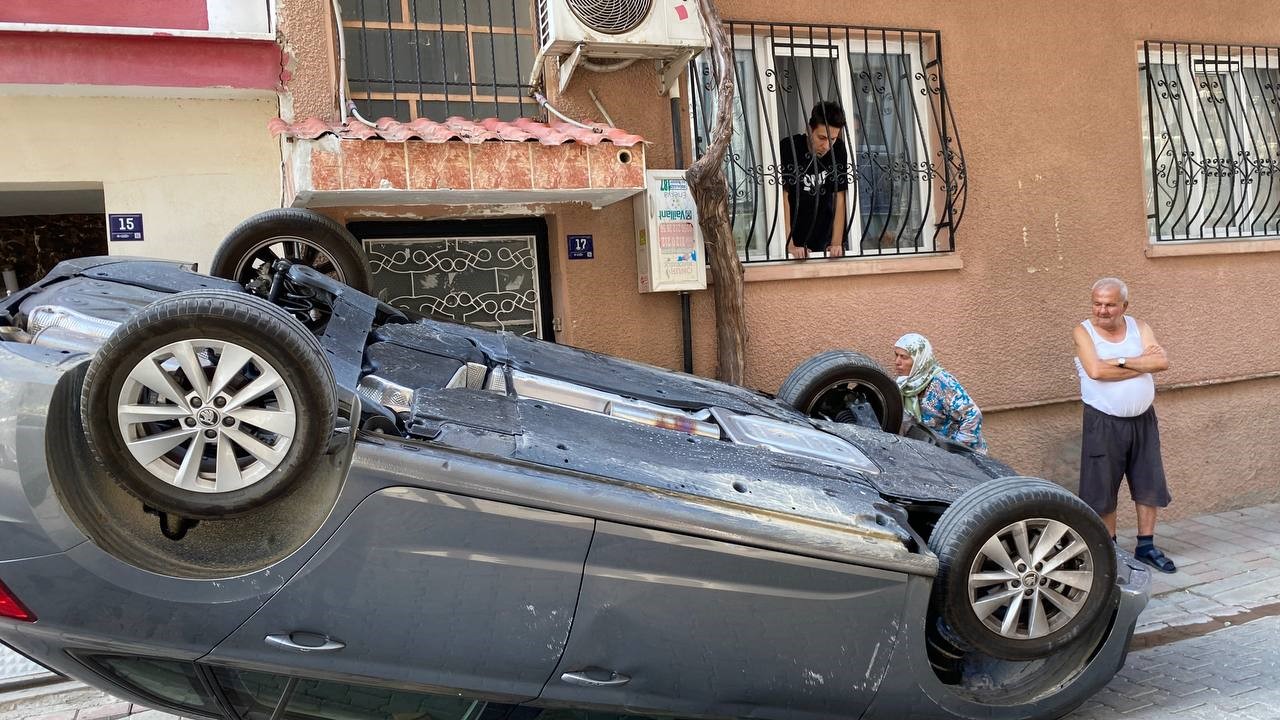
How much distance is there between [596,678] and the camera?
2609mm

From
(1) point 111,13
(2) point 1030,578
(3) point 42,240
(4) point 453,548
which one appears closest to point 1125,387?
(2) point 1030,578

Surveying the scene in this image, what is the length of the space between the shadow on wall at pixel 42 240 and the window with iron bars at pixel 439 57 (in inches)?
120

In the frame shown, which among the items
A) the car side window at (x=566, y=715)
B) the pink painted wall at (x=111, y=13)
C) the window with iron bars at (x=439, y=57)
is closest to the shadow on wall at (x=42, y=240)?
the pink painted wall at (x=111, y=13)

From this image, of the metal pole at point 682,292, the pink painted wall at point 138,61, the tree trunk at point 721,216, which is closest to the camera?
the pink painted wall at point 138,61

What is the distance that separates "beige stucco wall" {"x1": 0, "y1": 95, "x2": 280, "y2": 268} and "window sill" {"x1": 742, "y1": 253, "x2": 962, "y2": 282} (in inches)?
112

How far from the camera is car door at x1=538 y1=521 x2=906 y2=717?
2584 mm

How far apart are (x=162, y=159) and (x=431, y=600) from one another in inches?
138

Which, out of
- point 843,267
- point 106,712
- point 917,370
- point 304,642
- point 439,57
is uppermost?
point 439,57

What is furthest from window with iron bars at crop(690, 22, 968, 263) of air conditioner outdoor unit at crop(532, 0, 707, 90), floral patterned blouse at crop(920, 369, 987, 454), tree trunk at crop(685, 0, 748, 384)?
floral patterned blouse at crop(920, 369, 987, 454)

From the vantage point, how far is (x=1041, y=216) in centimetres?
641

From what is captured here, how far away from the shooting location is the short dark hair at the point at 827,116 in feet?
19.8

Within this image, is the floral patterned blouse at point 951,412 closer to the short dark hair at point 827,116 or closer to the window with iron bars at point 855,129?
the window with iron bars at point 855,129

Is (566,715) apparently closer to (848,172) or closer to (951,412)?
(951,412)

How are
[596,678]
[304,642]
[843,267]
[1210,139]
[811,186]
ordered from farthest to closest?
[1210,139] → [811,186] → [843,267] → [596,678] → [304,642]
